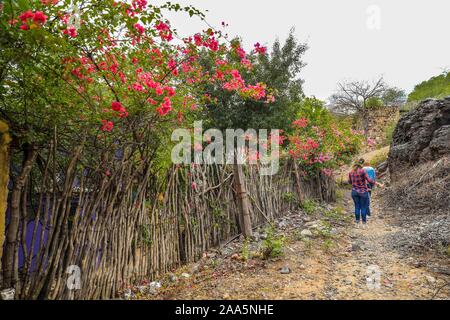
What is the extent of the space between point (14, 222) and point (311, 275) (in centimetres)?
274

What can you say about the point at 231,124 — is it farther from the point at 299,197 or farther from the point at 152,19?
the point at 152,19

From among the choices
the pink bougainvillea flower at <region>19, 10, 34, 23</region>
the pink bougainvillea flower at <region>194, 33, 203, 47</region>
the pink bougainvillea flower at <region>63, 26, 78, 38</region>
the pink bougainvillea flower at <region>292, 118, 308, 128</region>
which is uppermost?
the pink bougainvillea flower at <region>292, 118, 308, 128</region>

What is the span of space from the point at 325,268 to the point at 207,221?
1589 millimetres

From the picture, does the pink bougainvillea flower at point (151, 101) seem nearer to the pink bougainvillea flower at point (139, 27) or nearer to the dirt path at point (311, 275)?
the pink bougainvillea flower at point (139, 27)

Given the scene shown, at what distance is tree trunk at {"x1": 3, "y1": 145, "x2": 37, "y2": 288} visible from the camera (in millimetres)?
1985

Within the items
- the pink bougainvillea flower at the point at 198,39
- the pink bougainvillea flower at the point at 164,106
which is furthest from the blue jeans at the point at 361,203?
the pink bougainvillea flower at the point at 164,106

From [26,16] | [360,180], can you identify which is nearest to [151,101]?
[26,16]

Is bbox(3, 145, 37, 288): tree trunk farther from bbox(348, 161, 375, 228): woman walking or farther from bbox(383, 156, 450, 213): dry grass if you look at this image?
bbox(383, 156, 450, 213): dry grass

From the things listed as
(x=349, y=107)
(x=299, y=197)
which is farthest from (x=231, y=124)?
(x=349, y=107)

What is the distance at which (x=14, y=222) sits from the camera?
2.02 m

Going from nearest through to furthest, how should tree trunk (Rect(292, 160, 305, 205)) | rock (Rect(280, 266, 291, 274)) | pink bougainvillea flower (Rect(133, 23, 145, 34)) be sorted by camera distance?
pink bougainvillea flower (Rect(133, 23, 145, 34))
rock (Rect(280, 266, 291, 274))
tree trunk (Rect(292, 160, 305, 205))

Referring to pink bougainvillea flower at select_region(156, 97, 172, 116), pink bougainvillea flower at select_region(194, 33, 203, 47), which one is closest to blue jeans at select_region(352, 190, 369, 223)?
pink bougainvillea flower at select_region(194, 33, 203, 47)

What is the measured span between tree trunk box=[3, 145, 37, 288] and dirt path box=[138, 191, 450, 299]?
45.4 inches

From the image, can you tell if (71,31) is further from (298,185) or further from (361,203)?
(298,185)
